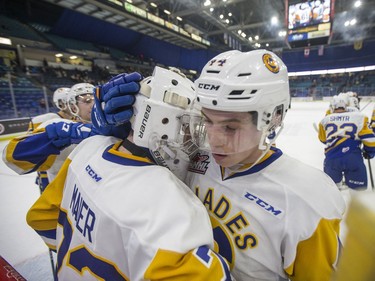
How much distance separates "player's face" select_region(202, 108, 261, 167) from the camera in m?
0.83

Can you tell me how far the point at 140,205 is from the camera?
610 millimetres

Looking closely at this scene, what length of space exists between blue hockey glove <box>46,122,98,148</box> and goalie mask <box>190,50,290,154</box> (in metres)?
0.88

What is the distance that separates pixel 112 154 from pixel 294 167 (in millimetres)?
674

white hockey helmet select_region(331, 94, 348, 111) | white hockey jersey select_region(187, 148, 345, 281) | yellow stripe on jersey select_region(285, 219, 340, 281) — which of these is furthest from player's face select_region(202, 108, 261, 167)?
white hockey helmet select_region(331, 94, 348, 111)

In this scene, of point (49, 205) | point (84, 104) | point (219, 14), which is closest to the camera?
point (49, 205)

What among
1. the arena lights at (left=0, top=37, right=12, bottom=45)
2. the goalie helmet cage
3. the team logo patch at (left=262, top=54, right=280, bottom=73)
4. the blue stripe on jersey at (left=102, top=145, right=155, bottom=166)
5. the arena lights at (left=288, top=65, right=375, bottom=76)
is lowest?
the goalie helmet cage

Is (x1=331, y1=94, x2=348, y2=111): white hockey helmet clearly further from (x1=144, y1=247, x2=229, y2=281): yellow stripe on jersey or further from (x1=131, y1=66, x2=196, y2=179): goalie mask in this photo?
(x1=144, y1=247, x2=229, y2=281): yellow stripe on jersey

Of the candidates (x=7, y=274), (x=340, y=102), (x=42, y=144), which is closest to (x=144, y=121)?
(x=7, y=274)

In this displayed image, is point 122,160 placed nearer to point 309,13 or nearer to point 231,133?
point 231,133

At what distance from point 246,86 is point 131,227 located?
0.57 meters

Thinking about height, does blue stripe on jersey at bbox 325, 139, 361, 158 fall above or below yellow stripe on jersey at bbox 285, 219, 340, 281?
below

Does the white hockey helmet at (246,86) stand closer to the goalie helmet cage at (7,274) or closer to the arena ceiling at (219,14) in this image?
the goalie helmet cage at (7,274)

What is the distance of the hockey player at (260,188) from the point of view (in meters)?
0.75

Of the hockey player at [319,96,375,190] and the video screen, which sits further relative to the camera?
the video screen
